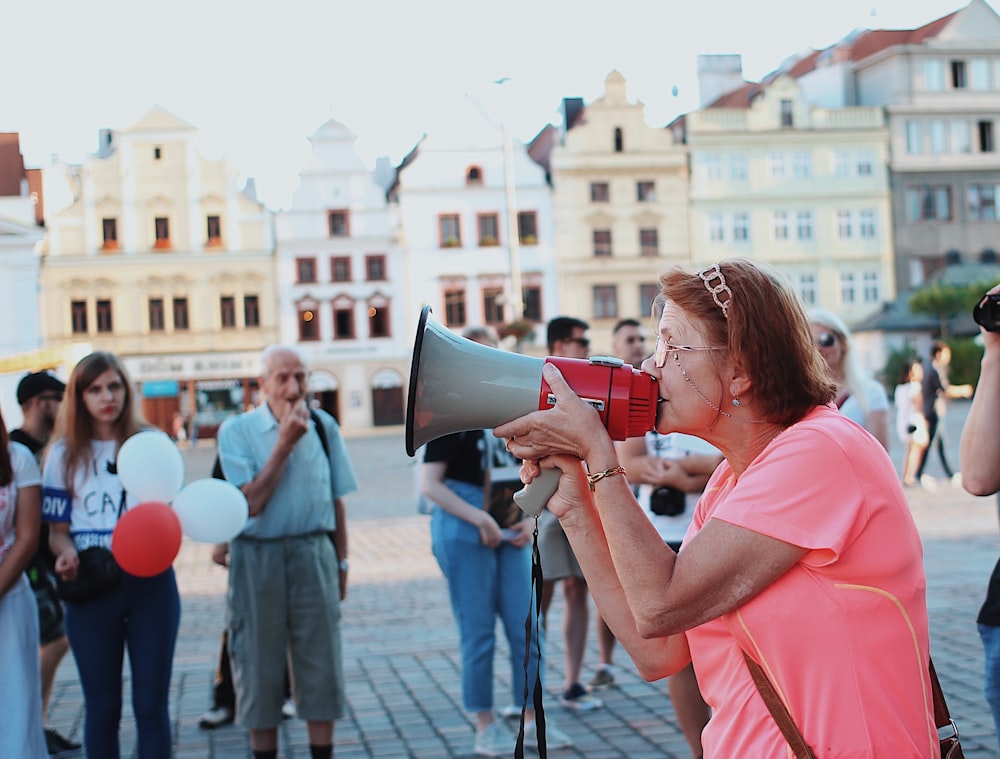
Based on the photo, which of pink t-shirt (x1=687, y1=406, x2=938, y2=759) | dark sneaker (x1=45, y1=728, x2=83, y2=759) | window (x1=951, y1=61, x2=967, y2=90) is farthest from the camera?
window (x1=951, y1=61, x2=967, y2=90)

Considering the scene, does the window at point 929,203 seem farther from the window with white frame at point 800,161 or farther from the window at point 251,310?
the window at point 251,310

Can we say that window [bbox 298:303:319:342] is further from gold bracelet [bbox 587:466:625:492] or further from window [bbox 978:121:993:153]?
gold bracelet [bbox 587:466:625:492]

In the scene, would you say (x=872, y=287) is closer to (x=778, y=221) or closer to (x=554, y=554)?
(x=778, y=221)

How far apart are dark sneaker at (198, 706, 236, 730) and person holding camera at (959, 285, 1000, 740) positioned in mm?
4510

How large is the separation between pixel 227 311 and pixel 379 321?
22.5ft

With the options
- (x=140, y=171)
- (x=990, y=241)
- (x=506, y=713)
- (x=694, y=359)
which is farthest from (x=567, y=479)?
(x=990, y=241)

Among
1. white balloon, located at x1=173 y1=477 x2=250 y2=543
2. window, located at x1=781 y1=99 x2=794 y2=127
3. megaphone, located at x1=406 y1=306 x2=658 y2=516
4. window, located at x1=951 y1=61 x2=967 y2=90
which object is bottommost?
white balloon, located at x1=173 y1=477 x2=250 y2=543

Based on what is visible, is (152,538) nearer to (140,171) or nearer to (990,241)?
(140,171)

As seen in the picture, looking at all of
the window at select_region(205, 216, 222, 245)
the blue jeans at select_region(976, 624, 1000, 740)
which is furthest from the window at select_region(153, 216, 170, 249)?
the blue jeans at select_region(976, 624, 1000, 740)

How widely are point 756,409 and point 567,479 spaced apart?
41 cm

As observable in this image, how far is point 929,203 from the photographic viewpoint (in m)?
56.0

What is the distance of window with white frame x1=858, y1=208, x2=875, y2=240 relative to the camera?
5531 centimetres

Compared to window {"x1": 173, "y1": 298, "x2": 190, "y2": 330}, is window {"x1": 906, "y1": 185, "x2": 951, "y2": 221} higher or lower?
window {"x1": 906, "y1": 185, "x2": 951, "y2": 221}

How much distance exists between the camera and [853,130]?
180ft
